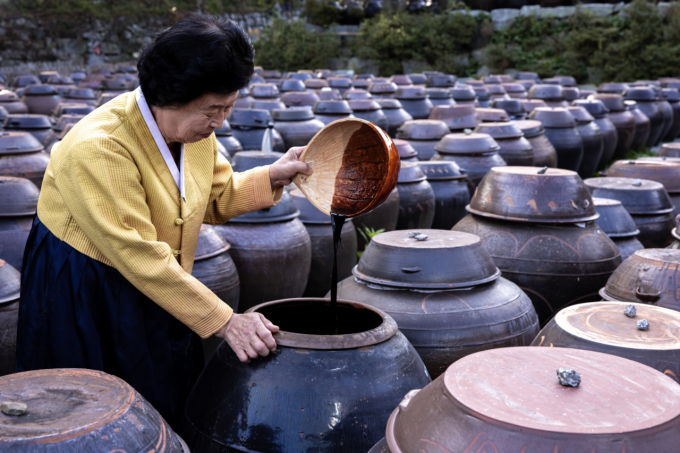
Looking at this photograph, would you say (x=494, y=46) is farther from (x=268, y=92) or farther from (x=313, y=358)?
(x=313, y=358)

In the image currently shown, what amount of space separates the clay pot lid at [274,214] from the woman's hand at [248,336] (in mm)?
2201

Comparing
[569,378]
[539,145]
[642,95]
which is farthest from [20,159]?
[642,95]

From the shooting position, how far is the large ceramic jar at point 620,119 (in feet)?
37.0

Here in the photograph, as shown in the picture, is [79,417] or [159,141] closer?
[79,417]

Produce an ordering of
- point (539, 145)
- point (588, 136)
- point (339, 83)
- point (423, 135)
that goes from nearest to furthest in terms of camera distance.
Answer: point (423, 135), point (539, 145), point (588, 136), point (339, 83)

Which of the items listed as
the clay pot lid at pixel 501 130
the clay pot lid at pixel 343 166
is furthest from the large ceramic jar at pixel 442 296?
the clay pot lid at pixel 501 130

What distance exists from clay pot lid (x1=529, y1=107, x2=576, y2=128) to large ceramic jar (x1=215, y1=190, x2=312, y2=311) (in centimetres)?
542

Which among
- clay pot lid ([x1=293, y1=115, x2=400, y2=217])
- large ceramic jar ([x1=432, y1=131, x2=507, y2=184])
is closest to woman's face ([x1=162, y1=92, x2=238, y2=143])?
clay pot lid ([x1=293, y1=115, x2=400, y2=217])

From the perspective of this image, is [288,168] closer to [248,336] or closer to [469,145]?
[248,336]

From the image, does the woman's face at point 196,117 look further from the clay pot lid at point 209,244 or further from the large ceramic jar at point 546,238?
the large ceramic jar at point 546,238

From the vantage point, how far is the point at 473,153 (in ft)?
20.8

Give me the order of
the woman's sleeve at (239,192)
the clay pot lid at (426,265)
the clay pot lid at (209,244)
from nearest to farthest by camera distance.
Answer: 1. the woman's sleeve at (239,192)
2. the clay pot lid at (426,265)
3. the clay pot lid at (209,244)

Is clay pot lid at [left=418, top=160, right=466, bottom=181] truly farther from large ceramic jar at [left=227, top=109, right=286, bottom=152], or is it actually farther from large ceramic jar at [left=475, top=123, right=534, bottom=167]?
large ceramic jar at [left=227, top=109, right=286, bottom=152]

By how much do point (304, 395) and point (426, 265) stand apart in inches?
49.3
